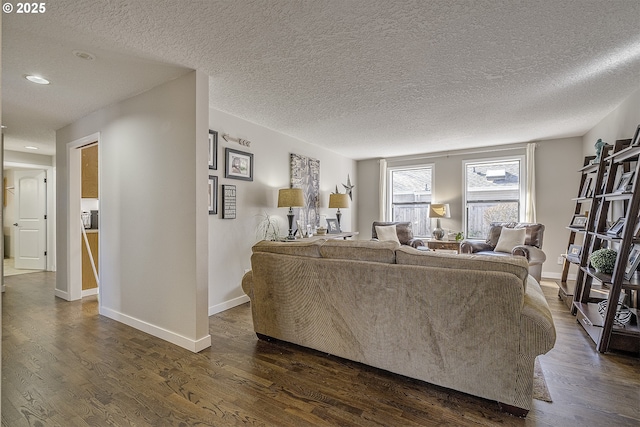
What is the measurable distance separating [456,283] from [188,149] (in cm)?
236

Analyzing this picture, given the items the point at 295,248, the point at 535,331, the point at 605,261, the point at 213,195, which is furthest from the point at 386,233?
the point at 535,331

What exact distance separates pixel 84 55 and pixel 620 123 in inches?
209

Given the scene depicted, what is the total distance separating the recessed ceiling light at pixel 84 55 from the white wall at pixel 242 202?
129 centimetres

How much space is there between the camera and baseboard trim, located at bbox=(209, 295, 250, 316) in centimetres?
354

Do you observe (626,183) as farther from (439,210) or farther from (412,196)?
(412,196)

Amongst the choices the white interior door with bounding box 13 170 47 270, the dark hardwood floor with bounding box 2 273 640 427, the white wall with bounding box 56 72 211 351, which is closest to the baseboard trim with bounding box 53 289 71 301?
the white wall with bounding box 56 72 211 351

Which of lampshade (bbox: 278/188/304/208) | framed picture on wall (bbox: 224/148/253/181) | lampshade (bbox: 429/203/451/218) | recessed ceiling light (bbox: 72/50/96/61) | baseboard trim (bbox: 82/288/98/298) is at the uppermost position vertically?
recessed ceiling light (bbox: 72/50/96/61)

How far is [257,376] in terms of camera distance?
2.24 metres

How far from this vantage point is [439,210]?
571cm

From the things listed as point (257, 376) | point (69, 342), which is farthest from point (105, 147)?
point (257, 376)

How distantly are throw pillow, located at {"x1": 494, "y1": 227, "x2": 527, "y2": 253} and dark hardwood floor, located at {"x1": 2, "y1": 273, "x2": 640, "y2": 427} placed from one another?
6.09 feet

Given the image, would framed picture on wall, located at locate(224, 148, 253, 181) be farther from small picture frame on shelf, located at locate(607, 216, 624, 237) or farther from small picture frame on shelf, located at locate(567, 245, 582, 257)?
small picture frame on shelf, located at locate(567, 245, 582, 257)

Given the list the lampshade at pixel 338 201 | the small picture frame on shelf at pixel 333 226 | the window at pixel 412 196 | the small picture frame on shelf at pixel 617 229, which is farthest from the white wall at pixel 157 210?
the window at pixel 412 196

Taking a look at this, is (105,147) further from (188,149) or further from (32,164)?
(32,164)
